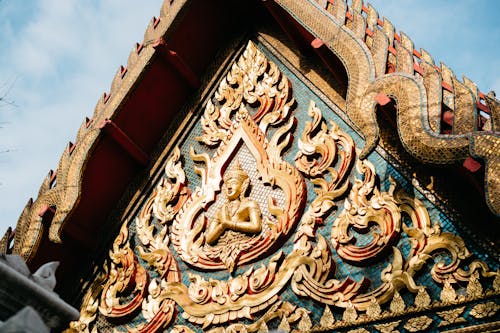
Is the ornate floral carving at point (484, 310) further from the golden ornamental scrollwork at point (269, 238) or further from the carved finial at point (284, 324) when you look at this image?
the carved finial at point (284, 324)

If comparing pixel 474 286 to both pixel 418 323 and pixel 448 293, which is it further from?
pixel 418 323

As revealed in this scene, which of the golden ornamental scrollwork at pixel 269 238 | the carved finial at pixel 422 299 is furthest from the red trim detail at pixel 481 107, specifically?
the carved finial at pixel 422 299

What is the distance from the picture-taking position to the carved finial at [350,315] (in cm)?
415

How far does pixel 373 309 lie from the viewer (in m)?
4.11

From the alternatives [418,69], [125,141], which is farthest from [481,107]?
[125,141]

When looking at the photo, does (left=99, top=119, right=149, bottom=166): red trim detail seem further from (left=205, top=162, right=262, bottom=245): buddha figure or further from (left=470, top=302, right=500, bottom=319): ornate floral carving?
(left=470, top=302, right=500, bottom=319): ornate floral carving

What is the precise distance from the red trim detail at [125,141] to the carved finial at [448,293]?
2750 mm

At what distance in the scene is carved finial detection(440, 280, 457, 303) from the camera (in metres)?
3.88

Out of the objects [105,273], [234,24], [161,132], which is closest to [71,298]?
[105,273]

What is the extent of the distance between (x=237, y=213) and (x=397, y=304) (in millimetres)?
1440

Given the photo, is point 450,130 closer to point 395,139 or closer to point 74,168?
point 395,139

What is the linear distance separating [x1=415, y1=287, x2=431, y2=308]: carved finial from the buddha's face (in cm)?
160

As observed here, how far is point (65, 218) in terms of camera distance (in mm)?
5160

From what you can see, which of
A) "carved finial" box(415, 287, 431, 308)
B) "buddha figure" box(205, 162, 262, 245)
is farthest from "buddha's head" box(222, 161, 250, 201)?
"carved finial" box(415, 287, 431, 308)
